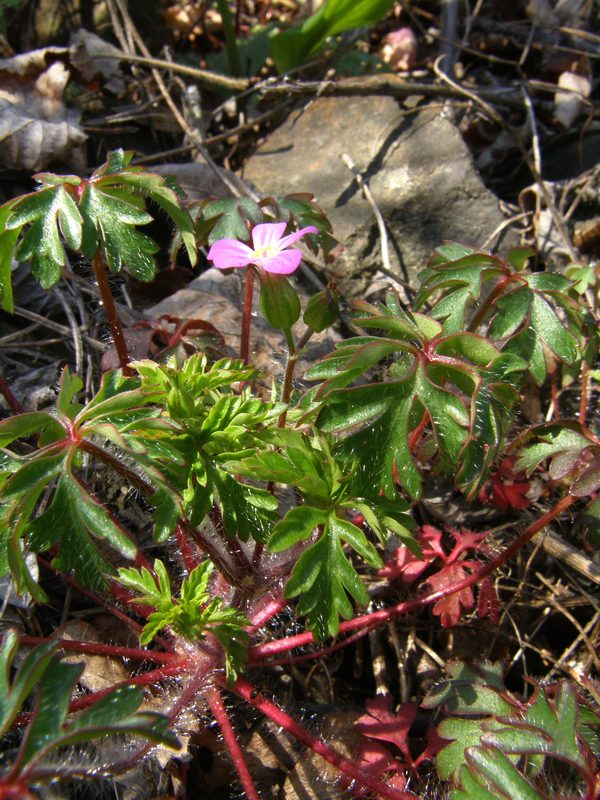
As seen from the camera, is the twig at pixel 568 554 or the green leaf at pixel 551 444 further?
the twig at pixel 568 554

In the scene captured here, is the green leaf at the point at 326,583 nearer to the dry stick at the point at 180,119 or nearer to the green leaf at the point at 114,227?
the green leaf at the point at 114,227

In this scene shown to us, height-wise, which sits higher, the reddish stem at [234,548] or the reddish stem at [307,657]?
the reddish stem at [234,548]

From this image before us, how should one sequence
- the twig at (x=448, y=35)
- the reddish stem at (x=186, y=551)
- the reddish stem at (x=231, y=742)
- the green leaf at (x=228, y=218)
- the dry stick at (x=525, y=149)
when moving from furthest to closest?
the twig at (x=448, y=35)
the dry stick at (x=525, y=149)
the green leaf at (x=228, y=218)
the reddish stem at (x=186, y=551)
the reddish stem at (x=231, y=742)

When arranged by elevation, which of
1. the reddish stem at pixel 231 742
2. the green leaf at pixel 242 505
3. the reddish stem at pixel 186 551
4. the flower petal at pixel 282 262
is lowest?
the reddish stem at pixel 231 742

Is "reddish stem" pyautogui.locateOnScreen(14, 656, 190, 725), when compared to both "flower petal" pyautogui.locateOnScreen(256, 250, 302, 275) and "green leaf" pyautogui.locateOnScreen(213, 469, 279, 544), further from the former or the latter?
"flower petal" pyautogui.locateOnScreen(256, 250, 302, 275)

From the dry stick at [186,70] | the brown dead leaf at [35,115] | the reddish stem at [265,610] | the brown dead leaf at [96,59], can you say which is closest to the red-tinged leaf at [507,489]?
the reddish stem at [265,610]

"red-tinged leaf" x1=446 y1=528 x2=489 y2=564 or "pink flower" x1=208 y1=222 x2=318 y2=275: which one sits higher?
"pink flower" x1=208 y1=222 x2=318 y2=275

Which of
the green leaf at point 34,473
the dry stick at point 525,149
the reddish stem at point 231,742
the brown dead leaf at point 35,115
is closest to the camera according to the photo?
the green leaf at point 34,473

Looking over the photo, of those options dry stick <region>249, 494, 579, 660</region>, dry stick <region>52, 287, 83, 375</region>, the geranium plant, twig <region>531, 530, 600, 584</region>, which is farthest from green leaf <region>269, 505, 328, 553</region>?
dry stick <region>52, 287, 83, 375</region>
